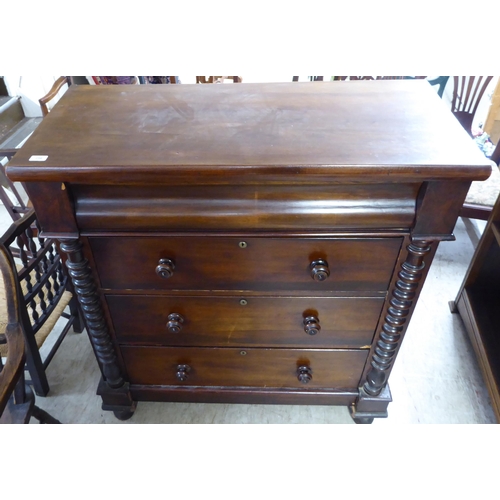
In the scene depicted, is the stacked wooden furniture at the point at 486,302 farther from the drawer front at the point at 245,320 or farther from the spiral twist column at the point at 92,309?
the spiral twist column at the point at 92,309

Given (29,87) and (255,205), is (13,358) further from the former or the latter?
(29,87)

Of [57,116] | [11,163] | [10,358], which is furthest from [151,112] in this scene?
[10,358]

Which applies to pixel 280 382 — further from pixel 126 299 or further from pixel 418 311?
pixel 418 311

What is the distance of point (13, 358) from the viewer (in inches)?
34.1

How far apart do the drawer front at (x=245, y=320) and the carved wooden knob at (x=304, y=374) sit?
0.09m

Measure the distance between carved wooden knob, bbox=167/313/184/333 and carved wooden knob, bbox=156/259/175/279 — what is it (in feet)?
0.56

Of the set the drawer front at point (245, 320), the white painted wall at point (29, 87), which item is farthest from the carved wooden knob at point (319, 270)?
the white painted wall at point (29, 87)

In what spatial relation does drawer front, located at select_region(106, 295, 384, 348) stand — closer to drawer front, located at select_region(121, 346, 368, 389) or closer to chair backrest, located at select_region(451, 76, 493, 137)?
drawer front, located at select_region(121, 346, 368, 389)

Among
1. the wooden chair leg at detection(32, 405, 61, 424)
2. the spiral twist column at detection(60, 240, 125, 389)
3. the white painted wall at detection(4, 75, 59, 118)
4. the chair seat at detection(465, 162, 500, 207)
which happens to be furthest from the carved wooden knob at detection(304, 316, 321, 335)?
the white painted wall at detection(4, 75, 59, 118)

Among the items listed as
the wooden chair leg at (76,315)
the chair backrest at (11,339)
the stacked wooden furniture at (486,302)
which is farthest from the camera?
the wooden chair leg at (76,315)

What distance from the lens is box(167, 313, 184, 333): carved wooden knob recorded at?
115 cm

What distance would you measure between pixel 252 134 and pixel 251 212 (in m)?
0.17

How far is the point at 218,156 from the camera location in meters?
0.88

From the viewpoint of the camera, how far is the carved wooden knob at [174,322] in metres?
1.15
